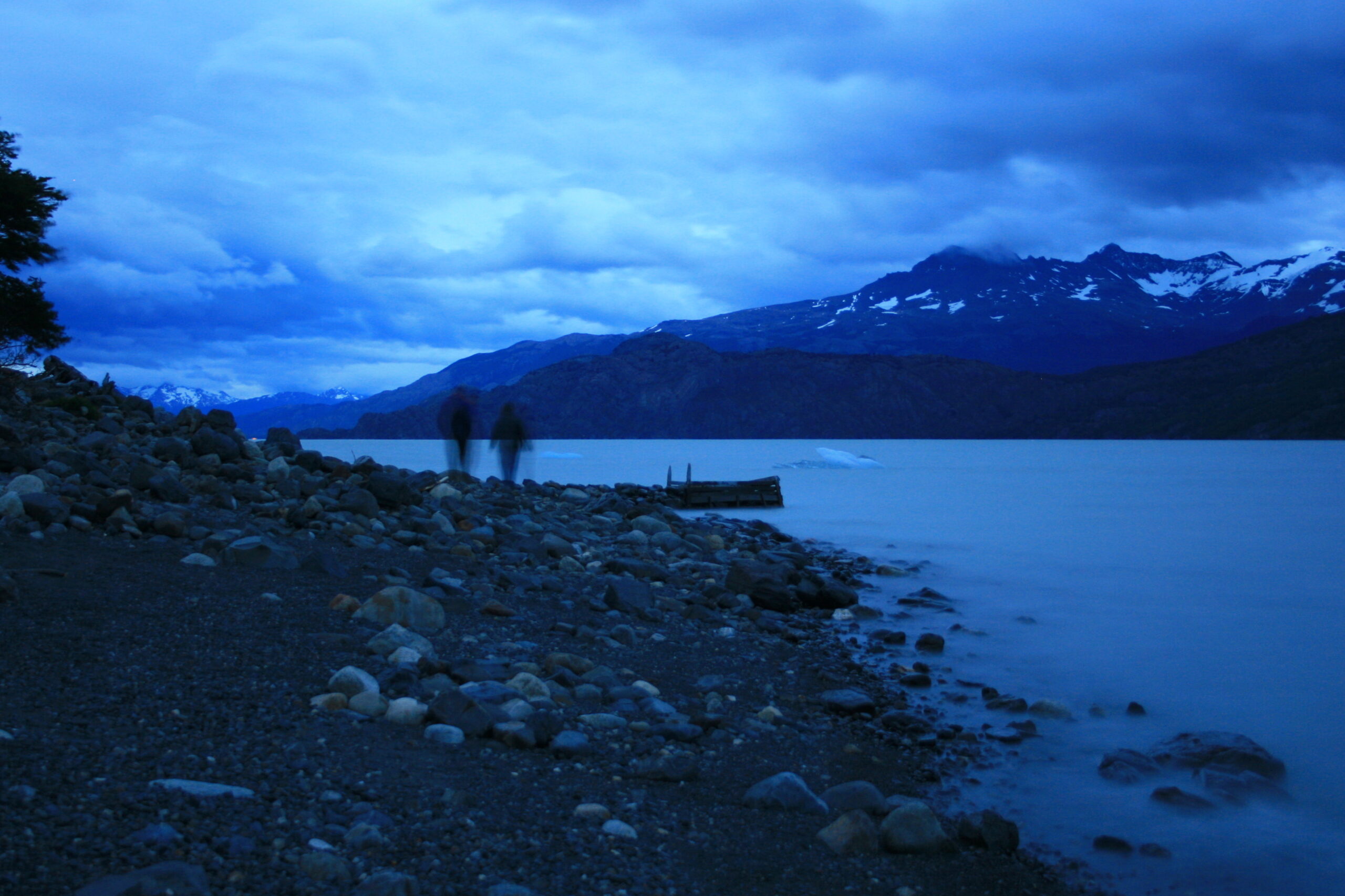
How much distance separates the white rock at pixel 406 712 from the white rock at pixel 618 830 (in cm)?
152

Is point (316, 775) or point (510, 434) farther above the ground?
point (510, 434)

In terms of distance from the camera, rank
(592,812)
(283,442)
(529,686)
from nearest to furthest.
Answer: (592,812) → (529,686) → (283,442)

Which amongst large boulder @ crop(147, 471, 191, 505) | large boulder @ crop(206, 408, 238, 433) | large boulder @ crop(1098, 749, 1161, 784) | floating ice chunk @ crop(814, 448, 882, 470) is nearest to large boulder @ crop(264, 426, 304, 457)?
large boulder @ crop(206, 408, 238, 433)

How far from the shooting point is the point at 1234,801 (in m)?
7.08

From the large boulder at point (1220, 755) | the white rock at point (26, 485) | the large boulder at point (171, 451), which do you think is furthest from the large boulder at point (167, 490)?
the large boulder at point (1220, 755)

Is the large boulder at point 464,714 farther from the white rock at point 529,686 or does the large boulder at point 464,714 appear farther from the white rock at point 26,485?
the white rock at point 26,485

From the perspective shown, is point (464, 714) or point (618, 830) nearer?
point (618, 830)

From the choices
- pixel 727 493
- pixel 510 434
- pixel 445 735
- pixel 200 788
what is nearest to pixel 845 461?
pixel 727 493

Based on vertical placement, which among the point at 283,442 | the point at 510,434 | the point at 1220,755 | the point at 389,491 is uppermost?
the point at 510,434

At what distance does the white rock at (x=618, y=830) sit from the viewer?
4797 millimetres

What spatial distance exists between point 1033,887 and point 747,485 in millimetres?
29909

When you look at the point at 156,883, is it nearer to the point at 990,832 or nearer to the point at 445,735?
the point at 445,735

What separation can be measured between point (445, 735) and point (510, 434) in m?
16.4

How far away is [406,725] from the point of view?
5785mm
